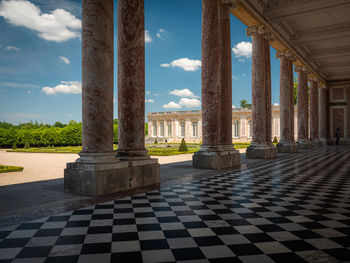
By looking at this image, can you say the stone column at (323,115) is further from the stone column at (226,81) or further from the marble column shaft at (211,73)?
the marble column shaft at (211,73)

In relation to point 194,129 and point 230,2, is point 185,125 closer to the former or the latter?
point 194,129

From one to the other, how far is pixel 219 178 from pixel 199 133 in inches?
2423

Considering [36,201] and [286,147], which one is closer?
[36,201]

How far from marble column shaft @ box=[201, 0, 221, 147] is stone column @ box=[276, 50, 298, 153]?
12.9 m

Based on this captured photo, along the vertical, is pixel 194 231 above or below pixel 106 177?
below

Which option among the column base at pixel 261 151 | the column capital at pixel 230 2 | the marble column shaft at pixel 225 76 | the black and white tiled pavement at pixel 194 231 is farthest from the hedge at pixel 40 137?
the black and white tiled pavement at pixel 194 231

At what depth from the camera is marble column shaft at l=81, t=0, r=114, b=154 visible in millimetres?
7562

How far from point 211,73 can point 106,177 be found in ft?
24.4

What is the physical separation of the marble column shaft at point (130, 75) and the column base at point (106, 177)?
1.79 ft

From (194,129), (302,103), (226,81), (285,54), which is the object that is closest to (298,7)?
(285,54)

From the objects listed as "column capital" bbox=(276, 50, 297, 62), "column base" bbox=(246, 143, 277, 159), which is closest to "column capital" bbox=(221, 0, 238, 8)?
"column base" bbox=(246, 143, 277, 159)

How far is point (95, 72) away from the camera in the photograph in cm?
763

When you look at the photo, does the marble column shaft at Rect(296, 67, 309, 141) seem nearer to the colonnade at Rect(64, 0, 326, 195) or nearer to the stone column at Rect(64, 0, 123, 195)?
the colonnade at Rect(64, 0, 326, 195)

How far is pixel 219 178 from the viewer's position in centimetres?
1032
